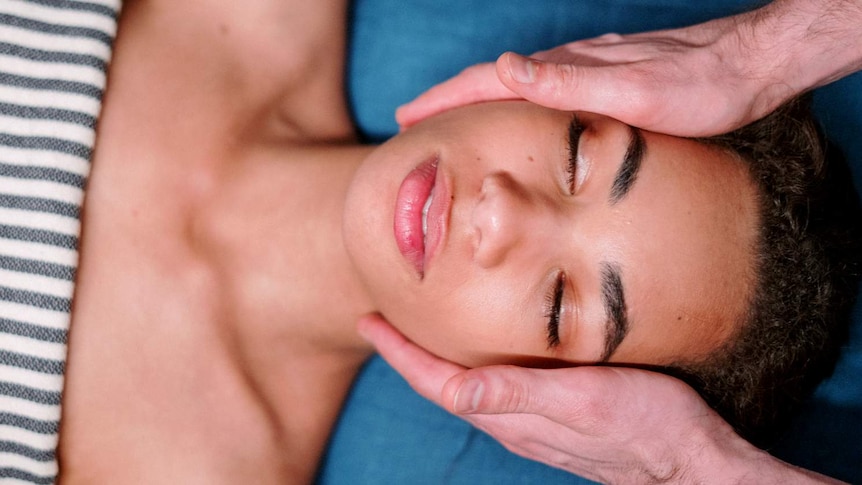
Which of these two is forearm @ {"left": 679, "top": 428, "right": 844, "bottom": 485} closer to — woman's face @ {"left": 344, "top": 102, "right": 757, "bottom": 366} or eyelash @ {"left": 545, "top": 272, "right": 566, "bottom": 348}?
woman's face @ {"left": 344, "top": 102, "right": 757, "bottom": 366}

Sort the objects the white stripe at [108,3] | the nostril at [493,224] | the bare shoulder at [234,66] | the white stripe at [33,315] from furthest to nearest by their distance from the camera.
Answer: the bare shoulder at [234,66] → the white stripe at [108,3] → the white stripe at [33,315] → the nostril at [493,224]

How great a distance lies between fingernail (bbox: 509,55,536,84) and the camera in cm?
118

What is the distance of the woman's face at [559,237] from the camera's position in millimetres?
1154

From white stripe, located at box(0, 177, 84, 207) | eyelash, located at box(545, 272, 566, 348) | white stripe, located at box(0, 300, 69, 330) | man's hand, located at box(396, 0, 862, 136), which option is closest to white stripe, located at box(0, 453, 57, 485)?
white stripe, located at box(0, 300, 69, 330)

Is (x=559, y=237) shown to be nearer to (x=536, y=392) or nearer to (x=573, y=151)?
(x=573, y=151)

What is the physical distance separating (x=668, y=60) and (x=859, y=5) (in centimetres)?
36

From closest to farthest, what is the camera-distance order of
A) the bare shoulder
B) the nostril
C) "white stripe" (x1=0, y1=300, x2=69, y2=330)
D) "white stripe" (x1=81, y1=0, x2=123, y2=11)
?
1. the nostril
2. "white stripe" (x1=0, y1=300, x2=69, y2=330)
3. "white stripe" (x1=81, y1=0, x2=123, y2=11)
4. the bare shoulder

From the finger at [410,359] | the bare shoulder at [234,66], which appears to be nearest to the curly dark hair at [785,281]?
the finger at [410,359]

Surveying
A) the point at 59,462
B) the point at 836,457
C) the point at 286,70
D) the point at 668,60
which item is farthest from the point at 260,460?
the point at 836,457

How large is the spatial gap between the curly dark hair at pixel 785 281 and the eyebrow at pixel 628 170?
187mm

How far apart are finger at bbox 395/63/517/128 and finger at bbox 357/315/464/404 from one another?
0.47 m

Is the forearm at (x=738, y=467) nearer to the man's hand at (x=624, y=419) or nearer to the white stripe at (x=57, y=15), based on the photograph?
the man's hand at (x=624, y=419)

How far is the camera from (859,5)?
1255 mm

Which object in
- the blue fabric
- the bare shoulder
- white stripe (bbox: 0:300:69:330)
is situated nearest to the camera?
white stripe (bbox: 0:300:69:330)
